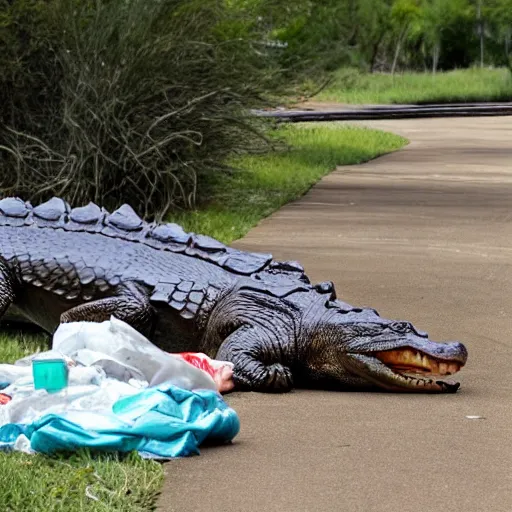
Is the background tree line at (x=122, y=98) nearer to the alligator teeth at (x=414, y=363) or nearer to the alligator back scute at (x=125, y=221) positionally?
the alligator back scute at (x=125, y=221)

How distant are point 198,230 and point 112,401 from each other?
280 inches

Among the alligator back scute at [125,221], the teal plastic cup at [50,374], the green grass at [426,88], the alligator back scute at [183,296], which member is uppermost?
the alligator back scute at [125,221]

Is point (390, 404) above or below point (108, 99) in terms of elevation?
below

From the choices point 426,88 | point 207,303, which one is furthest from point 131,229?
point 426,88

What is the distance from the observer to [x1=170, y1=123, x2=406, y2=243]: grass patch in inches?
532

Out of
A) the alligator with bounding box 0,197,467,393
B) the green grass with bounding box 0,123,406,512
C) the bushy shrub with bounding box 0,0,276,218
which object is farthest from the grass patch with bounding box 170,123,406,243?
the alligator with bounding box 0,197,467,393

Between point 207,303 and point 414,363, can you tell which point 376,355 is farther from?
point 207,303

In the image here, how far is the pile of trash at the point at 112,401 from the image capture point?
212 inches

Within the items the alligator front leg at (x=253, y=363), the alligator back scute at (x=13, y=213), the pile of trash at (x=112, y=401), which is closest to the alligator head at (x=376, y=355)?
the alligator front leg at (x=253, y=363)

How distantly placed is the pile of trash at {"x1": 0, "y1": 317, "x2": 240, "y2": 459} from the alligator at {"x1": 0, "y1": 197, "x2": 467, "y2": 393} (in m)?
0.67

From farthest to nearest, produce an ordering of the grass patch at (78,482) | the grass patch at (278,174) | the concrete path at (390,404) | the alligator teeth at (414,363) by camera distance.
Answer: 1. the grass patch at (278,174)
2. the alligator teeth at (414,363)
3. the concrete path at (390,404)
4. the grass patch at (78,482)

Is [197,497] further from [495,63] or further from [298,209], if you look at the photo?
[495,63]

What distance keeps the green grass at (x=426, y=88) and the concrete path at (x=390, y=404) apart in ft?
104

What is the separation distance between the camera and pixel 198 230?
1277 cm
